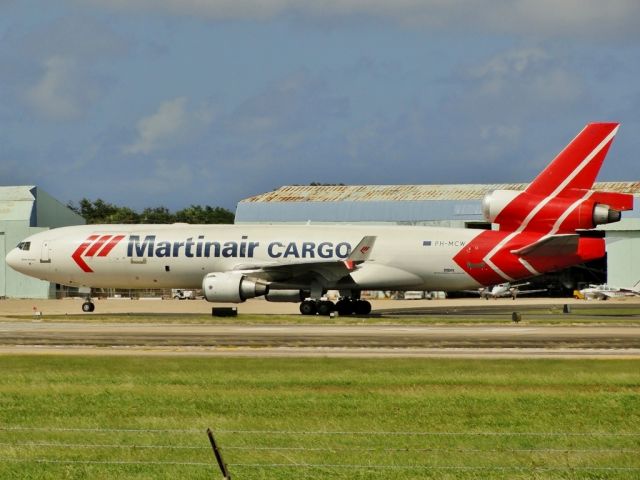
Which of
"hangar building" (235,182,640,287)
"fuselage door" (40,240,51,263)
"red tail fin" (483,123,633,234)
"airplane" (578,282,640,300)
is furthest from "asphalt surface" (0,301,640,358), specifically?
"hangar building" (235,182,640,287)

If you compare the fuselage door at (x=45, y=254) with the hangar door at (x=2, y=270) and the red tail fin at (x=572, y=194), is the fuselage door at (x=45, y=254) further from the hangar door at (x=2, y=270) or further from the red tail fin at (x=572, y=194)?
the hangar door at (x=2, y=270)

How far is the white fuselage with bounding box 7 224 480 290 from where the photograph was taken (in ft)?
209

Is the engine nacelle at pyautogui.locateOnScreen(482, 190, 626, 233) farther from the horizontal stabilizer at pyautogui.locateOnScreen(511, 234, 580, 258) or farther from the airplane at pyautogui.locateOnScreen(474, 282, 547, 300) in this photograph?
the airplane at pyautogui.locateOnScreen(474, 282, 547, 300)

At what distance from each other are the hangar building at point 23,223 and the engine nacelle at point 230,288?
1514 inches

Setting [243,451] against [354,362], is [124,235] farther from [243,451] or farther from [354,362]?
[243,451]

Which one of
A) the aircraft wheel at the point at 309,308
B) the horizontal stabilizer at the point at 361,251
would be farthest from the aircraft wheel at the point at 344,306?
the horizontal stabilizer at the point at 361,251

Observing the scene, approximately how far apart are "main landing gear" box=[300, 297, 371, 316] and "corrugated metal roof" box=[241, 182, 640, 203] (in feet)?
151

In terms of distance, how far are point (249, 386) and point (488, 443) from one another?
10.1 meters

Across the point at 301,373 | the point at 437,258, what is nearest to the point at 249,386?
the point at 301,373

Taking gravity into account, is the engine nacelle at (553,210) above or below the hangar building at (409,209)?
below

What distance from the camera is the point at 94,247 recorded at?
217 ft

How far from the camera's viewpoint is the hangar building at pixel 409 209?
10381 centimetres

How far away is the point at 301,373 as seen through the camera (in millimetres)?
30422

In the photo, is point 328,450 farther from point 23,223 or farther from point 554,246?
point 23,223
